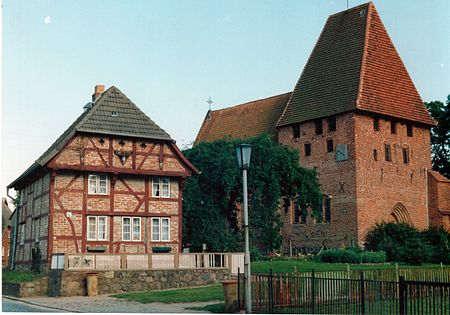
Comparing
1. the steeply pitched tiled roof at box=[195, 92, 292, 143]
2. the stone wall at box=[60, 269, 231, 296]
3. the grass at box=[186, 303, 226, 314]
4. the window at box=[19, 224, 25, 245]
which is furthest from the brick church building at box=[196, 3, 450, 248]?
the grass at box=[186, 303, 226, 314]

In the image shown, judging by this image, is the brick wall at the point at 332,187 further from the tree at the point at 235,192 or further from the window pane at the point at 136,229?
the window pane at the point at 136,229

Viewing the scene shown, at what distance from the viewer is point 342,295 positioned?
52.5 feet

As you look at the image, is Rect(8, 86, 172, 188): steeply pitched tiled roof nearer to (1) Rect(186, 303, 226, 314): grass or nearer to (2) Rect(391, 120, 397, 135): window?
(1) Rect(186, 303, 226, 314): grass

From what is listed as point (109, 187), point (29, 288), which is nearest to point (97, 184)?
point (109, 187)

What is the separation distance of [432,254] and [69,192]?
19074 millimetres

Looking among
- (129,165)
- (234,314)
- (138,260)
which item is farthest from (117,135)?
(234,314)

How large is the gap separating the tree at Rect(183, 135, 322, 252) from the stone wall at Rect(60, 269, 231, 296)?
29.1 ft

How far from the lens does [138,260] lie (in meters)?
27.3

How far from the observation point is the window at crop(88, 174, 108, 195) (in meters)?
31.3

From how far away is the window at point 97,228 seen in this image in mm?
30891

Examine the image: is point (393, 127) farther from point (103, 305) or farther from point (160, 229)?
point (103, 305)

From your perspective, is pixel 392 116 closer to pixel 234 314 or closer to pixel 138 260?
pixel 138 260

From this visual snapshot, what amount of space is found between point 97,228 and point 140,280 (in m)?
4.94

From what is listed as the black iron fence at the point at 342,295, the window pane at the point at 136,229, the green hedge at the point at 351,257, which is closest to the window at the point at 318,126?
the green hedge at the point at 351,257
